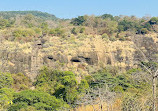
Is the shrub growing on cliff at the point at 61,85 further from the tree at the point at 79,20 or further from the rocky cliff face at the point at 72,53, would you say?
the tree at the point at 79,20

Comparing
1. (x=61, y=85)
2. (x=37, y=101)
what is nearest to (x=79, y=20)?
(x=61, y=85)

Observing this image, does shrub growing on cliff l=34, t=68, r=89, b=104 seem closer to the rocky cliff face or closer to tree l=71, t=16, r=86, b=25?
the rocky cliff face

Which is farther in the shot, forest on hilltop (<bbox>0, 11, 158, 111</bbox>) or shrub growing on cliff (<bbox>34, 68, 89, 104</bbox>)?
forest on hilltop (<bbox>0, 11, 158, 111</bbox>)

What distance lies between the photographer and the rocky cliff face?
30219mm

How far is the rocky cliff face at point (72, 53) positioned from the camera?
30219 mm

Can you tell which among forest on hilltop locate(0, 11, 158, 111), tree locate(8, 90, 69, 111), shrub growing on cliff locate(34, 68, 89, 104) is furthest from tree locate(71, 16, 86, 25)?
tree locate(8, 90, 69, 111)

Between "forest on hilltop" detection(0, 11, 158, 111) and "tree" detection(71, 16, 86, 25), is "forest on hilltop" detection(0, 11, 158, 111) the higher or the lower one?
the lower one

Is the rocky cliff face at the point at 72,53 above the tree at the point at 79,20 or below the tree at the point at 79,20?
below

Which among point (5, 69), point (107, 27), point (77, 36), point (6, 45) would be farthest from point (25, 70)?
point (107, 27)

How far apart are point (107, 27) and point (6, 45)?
58.2 ft

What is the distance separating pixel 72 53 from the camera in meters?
33.2

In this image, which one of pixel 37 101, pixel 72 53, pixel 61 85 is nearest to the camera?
pixel 37 101

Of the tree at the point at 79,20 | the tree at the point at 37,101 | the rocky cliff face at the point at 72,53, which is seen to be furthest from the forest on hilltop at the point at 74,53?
the tree at the point at 37,101

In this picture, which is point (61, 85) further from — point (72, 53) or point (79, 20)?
point (79, 20)
